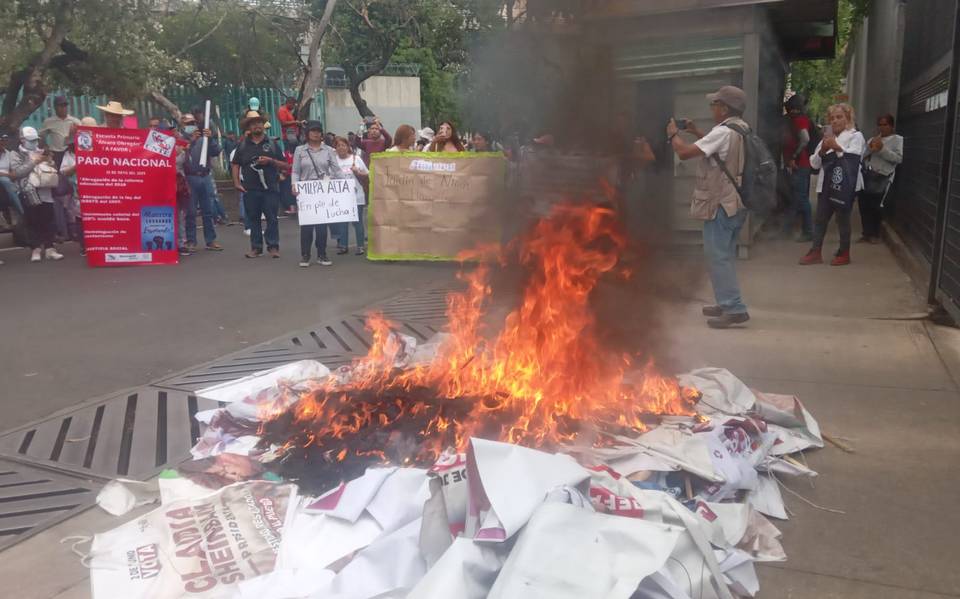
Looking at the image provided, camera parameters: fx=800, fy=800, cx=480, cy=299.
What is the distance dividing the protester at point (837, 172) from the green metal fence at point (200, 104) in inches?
517

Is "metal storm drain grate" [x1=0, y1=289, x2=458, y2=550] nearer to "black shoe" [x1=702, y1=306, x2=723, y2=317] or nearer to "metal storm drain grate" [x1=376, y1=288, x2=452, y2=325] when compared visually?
"metal storm drain grate" [x1=376, y1=288, x2=452, y2=325]

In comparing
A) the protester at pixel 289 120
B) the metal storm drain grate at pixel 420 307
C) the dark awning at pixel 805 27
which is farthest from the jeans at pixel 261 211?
the dark awning at pixel 805 27

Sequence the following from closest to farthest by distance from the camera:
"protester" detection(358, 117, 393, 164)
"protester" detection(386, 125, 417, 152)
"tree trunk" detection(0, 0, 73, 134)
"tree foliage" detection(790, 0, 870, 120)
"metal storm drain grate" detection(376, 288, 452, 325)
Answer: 1. "metal storm drain grate" detection(376, 288, 452, 325)
2. "protester" detection(386, 125, 417, 152)
3. "tree trunk" detection(0, 0, 73, 134)
4. "protester" detection(358, 117, 393, 164)
5. "tree foliage" detection(790, 0, 870, 120)

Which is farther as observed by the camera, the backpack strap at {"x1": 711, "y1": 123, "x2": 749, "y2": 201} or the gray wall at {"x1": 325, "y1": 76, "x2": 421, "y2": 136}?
the gray wall at {"x1": 325, "y1": 76, "x2": 421, "y2": 136}

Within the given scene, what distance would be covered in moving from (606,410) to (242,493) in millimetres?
1766

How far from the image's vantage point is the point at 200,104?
59.8 ft

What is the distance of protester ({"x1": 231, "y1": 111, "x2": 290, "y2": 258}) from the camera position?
32.6 feet

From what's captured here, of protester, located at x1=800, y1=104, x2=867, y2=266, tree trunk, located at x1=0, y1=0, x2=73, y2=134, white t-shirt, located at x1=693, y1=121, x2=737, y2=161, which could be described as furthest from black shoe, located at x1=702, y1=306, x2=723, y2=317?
tree trunk, located at x1=0, y1=0, x2=73, y2=134

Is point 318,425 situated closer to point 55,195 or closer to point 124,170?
point 124,170

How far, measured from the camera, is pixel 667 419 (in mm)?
3943

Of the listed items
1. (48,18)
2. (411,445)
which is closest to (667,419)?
(411,445)

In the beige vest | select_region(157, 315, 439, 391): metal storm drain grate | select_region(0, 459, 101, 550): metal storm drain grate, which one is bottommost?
select_region(0, 459, 101, 550): metal storm drain grate

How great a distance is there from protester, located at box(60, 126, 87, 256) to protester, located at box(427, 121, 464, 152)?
4599 millimetres

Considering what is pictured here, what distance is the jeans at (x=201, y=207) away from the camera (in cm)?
1109
